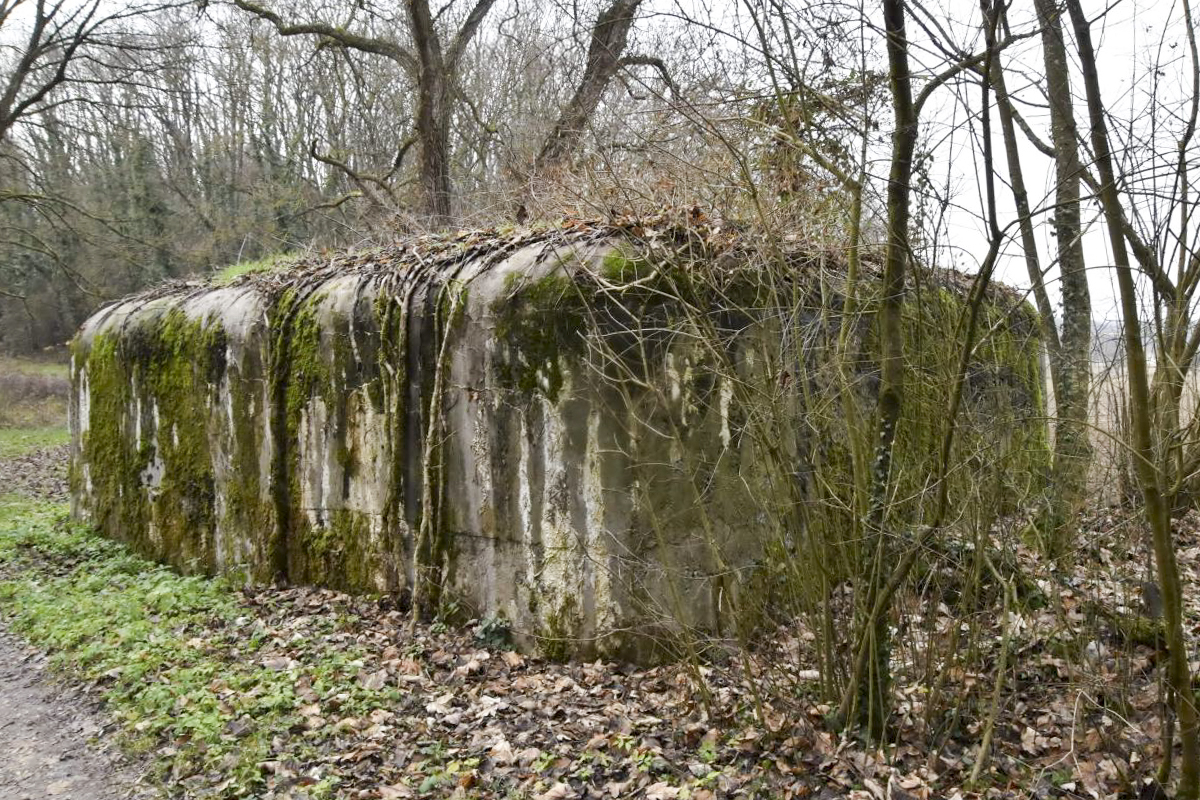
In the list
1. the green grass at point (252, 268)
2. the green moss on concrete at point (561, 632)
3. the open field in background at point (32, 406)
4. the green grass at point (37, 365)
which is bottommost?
the green moss on concrete at point (561, 632)

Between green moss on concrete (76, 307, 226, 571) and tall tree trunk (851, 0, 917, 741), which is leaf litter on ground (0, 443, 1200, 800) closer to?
tall tree trunk (851, 0, 917, 741)

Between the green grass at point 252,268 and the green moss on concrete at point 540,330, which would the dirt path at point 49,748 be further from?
the green grass at point 252,268

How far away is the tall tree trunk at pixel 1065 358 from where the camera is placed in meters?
4.20

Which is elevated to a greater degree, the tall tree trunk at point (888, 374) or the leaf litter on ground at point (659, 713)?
the tall tree trunk at point (888, 374)

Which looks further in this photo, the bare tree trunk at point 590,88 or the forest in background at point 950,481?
the bare tree trunk at point 590,88

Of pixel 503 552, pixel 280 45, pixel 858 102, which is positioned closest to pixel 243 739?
pixel 503 552

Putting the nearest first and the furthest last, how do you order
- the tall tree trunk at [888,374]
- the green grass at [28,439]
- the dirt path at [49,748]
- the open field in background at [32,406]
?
the tall tree trunk at [888,374]
the dirt path at [49,748]
the green grass at [28,439]
the open field in background at [32,406]

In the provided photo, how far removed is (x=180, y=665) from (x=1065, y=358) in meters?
5.63

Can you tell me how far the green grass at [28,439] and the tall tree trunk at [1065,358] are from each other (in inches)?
714

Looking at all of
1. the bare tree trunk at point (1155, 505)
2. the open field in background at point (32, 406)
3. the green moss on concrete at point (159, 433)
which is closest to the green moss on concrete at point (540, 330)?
the bare tree trunk at point (1155, 505)

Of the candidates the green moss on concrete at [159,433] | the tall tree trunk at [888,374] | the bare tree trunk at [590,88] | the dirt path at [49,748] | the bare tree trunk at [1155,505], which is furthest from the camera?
the bare tree trunk at [590,88]

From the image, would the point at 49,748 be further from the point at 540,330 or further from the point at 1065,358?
the point at 1065,358

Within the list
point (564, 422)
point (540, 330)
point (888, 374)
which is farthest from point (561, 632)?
point (888, 374)

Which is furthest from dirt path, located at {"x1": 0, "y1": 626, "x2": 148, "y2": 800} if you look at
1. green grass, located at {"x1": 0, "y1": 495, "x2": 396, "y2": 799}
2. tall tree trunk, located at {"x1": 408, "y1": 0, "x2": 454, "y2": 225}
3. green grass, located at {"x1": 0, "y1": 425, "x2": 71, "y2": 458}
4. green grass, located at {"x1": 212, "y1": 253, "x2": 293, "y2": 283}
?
green grass, located at {"x1": 0, "y1": 425, "x2": 71, "y2": 458}
